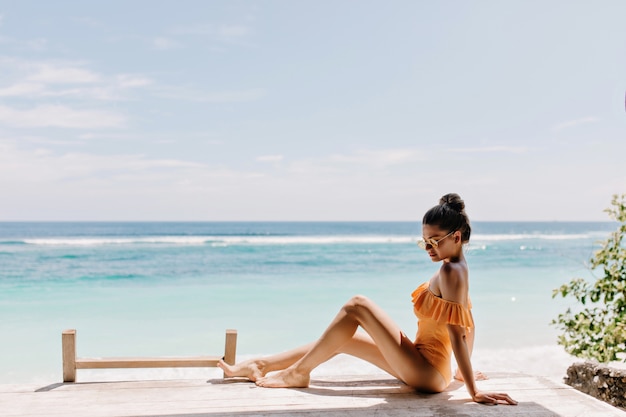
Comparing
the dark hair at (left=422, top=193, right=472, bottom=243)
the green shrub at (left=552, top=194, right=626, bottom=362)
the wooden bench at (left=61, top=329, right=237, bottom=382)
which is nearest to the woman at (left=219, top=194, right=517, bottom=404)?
the dark hair at (left=422, top=193, right=472, bottom=243)

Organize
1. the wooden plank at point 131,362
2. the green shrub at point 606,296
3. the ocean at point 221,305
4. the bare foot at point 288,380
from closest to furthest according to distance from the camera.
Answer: the bare foot at point 288,380, the wooden plank at point 131,362, the green shrub at point 606,296, the ocean at point 221,305

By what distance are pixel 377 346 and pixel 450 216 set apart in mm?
801

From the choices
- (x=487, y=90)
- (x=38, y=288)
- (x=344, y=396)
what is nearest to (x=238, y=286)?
(x=38, y=288)

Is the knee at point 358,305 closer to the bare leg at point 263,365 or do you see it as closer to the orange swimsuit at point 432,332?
the orange swimsuit at point 432,332

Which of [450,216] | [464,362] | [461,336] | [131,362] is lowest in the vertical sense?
[131,362]

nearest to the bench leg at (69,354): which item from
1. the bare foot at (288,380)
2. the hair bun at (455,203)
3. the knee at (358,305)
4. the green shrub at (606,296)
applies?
the bare foot at (288,380)

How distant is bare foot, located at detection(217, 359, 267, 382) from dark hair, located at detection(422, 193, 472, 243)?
3.93 ft

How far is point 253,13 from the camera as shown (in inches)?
425

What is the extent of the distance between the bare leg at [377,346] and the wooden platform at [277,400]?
7 cm

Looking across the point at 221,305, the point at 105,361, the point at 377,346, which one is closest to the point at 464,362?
the point at 377,346

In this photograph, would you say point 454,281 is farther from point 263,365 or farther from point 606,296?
point 606,296

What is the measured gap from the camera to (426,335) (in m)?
2.87

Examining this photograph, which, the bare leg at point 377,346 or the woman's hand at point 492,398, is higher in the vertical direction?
the bare leg at point 377,346

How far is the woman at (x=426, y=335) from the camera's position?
8.80ft
